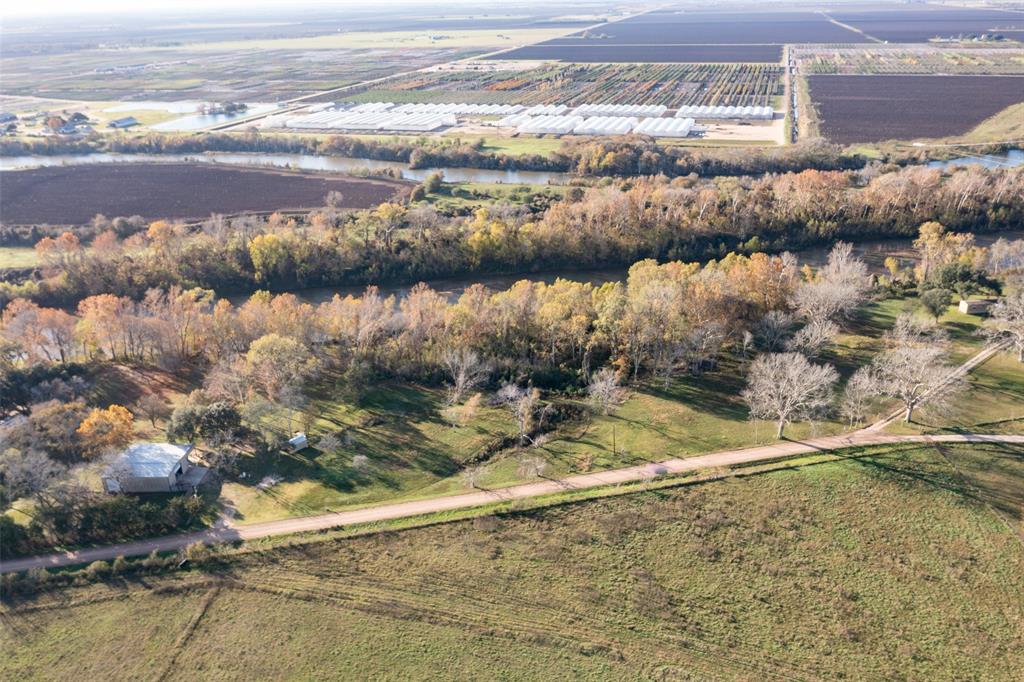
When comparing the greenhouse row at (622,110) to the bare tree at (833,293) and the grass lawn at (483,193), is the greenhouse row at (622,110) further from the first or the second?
the bare tree at (833,293)

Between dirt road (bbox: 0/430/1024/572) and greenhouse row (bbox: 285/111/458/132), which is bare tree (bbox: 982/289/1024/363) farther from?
greenhouse row (bbox: 285/111/458/132)

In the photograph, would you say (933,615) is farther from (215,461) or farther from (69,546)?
(69,546)

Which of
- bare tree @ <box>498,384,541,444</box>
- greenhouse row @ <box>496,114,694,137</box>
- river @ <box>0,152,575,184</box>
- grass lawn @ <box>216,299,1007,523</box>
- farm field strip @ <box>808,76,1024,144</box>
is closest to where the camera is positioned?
grass lawn @ <box>216,299,1007,523</box>

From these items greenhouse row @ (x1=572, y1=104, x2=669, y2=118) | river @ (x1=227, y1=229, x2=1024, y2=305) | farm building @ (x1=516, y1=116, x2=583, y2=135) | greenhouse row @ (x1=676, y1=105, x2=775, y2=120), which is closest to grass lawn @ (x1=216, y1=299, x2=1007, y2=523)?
river @ (x1=227, y1=229, x2=1024, y2=305)

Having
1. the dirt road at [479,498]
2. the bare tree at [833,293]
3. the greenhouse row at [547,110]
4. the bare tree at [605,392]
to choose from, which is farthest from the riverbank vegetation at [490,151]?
the dirt road at [479,498]

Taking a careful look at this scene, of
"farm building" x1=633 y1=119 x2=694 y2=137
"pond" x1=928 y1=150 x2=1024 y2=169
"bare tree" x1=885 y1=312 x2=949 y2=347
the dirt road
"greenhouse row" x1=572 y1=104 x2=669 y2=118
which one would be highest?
"greenhouse row" x1=572 y1=104 x2=669 y2=118
